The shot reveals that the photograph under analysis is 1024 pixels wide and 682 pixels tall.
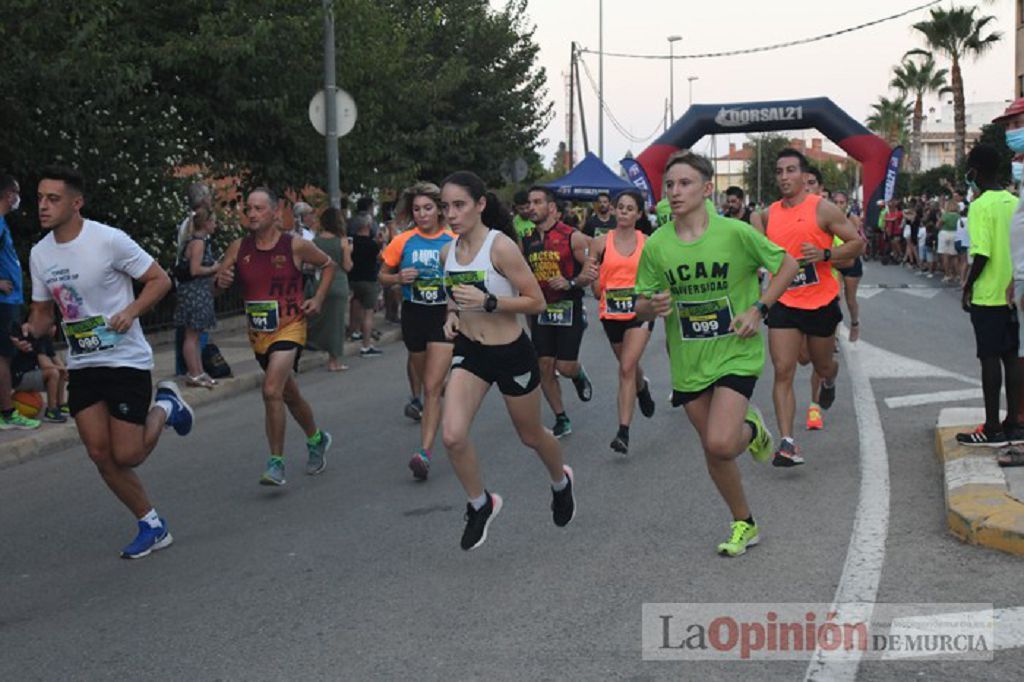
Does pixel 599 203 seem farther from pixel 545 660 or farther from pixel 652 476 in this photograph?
pixel 545 660

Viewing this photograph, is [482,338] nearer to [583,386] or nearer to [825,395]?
[825,395]

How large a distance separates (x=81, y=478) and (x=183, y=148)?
958 centimetres

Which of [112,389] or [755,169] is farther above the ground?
[755,169]

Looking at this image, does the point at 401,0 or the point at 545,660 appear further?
the point at 401,0

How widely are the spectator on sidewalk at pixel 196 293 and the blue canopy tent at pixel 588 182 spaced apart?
18540 mm

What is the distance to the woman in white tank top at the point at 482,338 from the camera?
6.18m

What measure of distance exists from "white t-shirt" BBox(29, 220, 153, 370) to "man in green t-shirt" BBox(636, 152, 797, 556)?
2642 millimetres

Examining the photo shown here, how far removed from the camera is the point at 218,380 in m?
13.2

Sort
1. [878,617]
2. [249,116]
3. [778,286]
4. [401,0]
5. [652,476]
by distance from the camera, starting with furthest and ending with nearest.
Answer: [401,0], [249,116], [652,476], [778,286], [878,617]

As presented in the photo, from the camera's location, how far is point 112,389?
6.40 m

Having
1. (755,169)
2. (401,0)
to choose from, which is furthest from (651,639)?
(755,169)

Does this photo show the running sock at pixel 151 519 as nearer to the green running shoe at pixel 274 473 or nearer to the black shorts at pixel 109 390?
the black shorts at pixel 109 390

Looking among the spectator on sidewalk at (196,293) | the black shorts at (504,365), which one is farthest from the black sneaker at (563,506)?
the spectator on sidewalk at (196,293)

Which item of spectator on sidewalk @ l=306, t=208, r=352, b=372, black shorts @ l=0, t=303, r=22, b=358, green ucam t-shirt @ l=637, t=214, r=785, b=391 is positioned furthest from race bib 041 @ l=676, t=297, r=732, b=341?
spectator on sidewalk @ l=306, t=208, r=352, b=372
